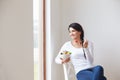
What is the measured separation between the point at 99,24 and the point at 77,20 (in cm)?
31

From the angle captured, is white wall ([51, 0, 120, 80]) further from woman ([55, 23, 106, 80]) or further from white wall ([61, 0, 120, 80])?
woman ([55, 23, 106, 80])

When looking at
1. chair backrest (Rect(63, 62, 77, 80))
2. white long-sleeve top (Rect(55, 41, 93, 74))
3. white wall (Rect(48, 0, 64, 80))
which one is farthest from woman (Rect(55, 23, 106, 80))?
white wall (Rect(48, 0, 64, 80))

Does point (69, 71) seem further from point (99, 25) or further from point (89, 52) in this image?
point (99, 25)

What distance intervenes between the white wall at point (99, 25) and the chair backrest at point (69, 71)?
22 centimetres

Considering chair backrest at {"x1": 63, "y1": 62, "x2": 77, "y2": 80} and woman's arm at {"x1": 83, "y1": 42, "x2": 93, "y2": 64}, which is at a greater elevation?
woman's arm at {"x1": 83, "y1": 42, "x2": 93, "y2": 64}

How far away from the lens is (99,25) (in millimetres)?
2893

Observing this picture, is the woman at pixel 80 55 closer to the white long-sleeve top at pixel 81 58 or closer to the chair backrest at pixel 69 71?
the white long-sleeve top at pixel 81 58

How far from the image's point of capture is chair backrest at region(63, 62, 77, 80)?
2.65 meters
